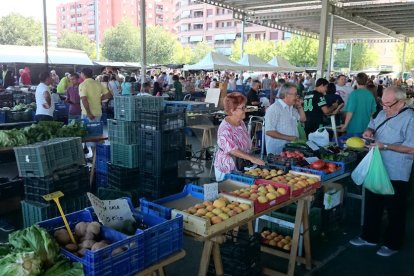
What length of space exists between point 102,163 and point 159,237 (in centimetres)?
396

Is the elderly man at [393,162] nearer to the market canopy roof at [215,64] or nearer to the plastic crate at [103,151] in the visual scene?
the plastic crate at [103,151]

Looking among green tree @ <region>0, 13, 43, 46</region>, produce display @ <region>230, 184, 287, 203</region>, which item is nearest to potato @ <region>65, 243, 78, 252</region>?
produce display @ <region>230, 184, 287, 203</region>

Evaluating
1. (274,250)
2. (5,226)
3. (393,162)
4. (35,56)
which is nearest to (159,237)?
(274,250)

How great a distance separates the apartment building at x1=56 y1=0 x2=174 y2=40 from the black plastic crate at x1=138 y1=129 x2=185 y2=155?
9373 centimetres

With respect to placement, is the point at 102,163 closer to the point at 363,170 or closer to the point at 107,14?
the point at 363,170

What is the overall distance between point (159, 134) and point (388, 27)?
19.4 metres

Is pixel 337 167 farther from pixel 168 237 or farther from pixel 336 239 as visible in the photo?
pixel 168 237

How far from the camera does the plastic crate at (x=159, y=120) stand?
5.07m

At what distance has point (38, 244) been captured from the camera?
1864 millimetres

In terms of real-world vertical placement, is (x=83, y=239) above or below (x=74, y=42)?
below

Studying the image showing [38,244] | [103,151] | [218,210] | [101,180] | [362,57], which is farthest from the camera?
[362,57]

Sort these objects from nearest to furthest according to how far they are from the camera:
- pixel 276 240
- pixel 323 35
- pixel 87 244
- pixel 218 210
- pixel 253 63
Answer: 1. pixel 87 244
2. pixel 218 210
3. pixel 276 240
4. pixel 323 35
5. pixel 253 63

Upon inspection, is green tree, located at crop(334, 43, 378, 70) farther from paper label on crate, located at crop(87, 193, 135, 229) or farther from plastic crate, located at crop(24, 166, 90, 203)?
paper label on crate, located at crop(87, 193, 135, 229)

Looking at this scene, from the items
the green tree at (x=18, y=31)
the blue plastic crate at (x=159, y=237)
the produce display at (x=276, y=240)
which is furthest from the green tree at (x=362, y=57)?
the blue plastic crate at (x=159, y=237)
